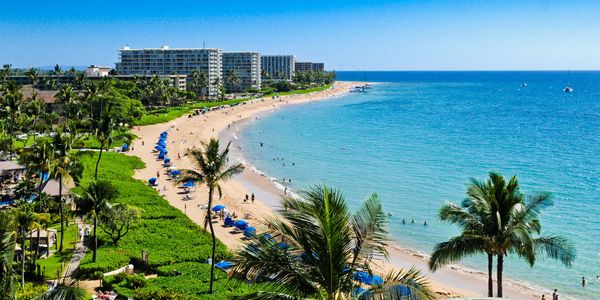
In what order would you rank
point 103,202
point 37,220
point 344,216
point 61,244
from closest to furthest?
point 344,216, point 37,220, point 103,202, point 61,244

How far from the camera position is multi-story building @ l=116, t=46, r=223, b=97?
175m

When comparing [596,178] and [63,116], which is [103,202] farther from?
[63,116]

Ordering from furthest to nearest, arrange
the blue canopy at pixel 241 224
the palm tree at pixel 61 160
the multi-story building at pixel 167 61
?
the multi-story building at pixel 167 61, the blue canopy at pixel 241 224, the palm tree at pixel 61 160

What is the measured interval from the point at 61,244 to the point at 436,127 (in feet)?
275

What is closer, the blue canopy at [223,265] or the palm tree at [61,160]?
the blue canopy at [223,265]

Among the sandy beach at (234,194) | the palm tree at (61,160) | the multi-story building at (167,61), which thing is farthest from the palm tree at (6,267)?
the multi-story building at (167,61)

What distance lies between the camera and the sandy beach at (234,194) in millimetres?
30453

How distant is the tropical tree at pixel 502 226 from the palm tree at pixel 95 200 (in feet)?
58.0

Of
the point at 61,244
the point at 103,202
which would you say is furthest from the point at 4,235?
the point at 61,244

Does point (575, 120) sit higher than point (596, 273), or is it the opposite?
point (575, 120)

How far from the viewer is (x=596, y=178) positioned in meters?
56.7

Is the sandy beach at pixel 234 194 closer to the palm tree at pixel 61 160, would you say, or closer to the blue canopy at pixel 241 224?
the blue canopy at pixel 241 224

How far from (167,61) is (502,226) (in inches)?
6745

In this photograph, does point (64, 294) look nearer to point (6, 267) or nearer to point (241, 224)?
point (6, 267)
